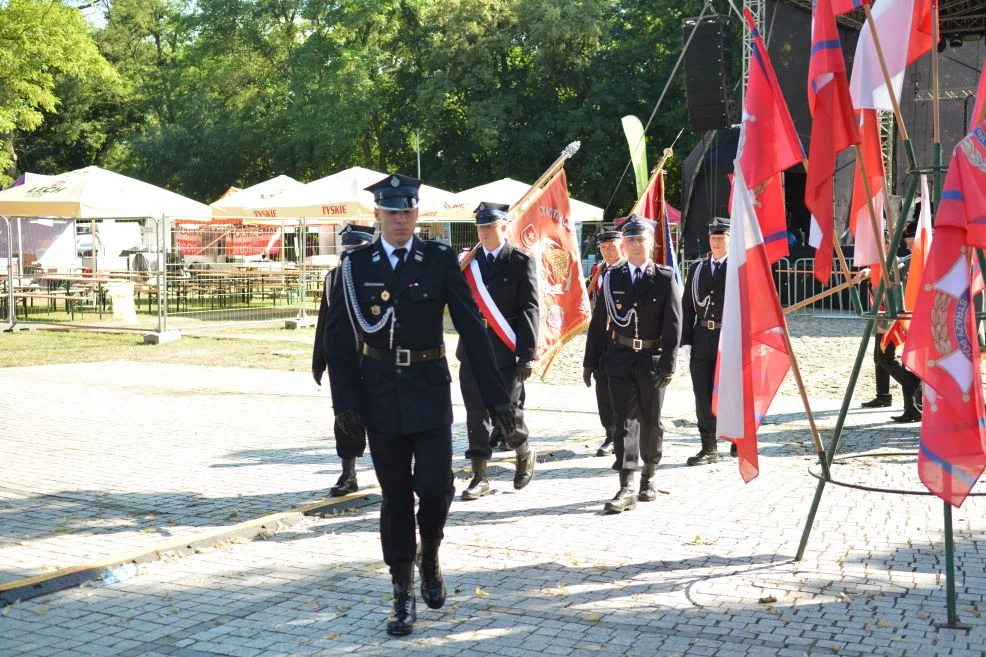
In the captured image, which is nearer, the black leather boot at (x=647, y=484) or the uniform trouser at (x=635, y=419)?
the uniform trouser at (x=635, y=419)

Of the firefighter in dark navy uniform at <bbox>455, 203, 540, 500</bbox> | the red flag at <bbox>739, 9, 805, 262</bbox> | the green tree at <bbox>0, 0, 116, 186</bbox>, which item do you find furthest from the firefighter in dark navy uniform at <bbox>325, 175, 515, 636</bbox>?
the green tree at <bbox>0, 0, 116, 186</bbox>

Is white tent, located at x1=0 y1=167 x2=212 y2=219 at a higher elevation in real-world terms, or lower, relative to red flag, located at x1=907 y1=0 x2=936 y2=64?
higher

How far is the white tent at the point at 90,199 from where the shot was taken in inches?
792

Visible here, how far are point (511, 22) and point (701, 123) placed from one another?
899 inches

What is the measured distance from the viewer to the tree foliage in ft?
152

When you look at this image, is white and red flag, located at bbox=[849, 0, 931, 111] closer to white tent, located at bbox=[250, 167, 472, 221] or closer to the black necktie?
the black necktie

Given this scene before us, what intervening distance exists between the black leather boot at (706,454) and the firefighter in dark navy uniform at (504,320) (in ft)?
5.97

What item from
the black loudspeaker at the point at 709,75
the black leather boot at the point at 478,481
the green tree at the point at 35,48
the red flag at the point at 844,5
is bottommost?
the black leather boot at the point at 478,481

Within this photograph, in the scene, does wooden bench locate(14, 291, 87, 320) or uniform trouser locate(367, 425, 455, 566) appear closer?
uniform trouser locate(367, 425, 455, 566)

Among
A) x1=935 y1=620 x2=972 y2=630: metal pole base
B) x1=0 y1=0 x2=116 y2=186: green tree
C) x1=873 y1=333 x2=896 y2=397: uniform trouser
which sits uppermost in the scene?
x1=0 y1=0 x2=116 y2=186: green tree

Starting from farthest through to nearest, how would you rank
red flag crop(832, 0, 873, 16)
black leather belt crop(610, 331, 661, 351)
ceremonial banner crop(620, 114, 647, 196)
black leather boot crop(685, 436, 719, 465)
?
ceremonial banner crop(620, 114, 647, 196)
black leather boot crop(685, 436, 719, 465)
black leather belt crop(610, 331, 661, 351)
red flag crop(832, 0, 873, 16)

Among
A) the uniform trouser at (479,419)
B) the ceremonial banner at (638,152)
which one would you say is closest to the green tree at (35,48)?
the ceremonial banner at (638,152)

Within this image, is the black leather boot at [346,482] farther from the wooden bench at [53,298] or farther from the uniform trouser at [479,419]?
the wooden bench at [53,298]

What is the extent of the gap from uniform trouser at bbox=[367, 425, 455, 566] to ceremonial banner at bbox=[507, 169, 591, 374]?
3992mm
